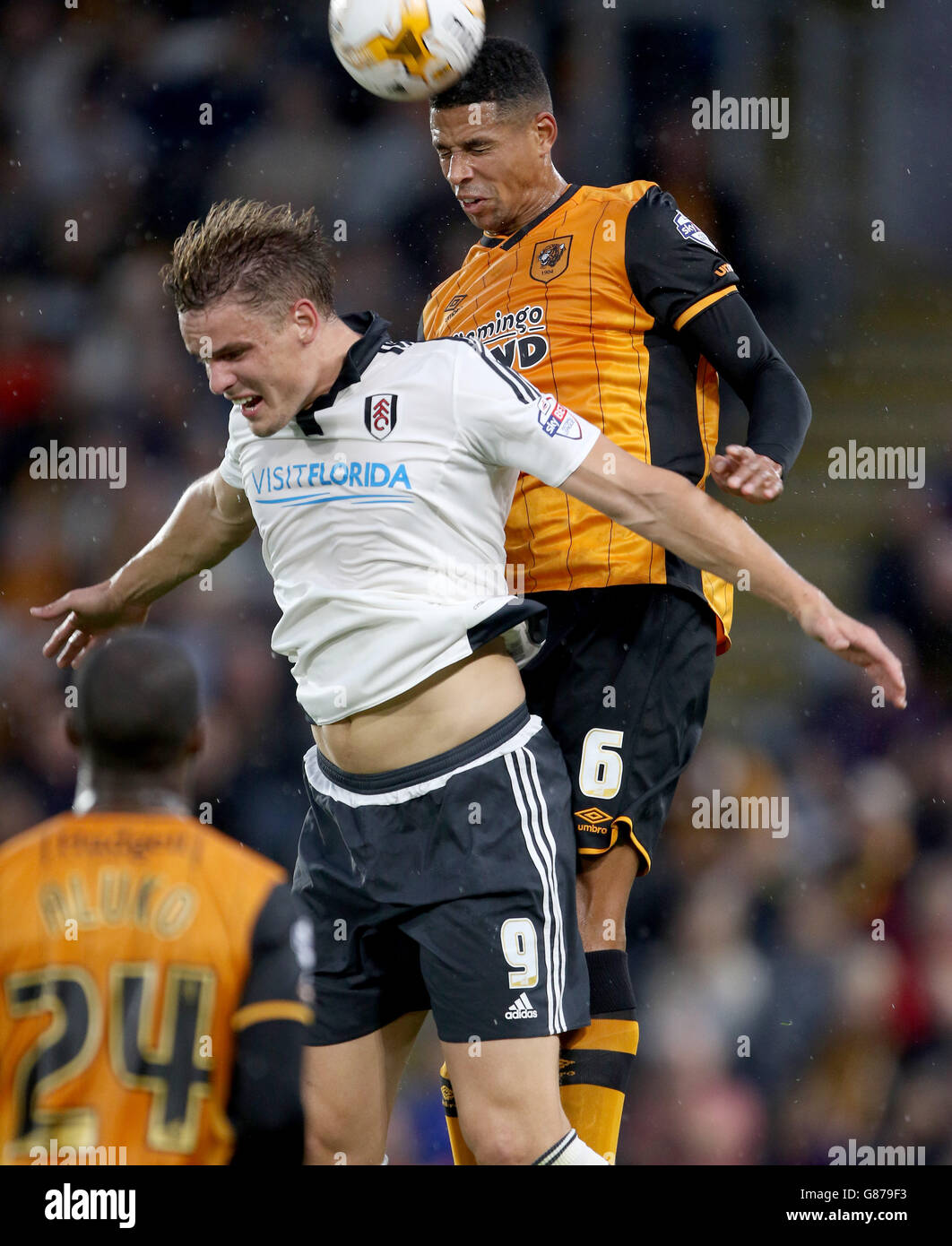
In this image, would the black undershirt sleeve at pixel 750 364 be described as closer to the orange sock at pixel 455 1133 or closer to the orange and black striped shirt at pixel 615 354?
the orange and black striped shirt at pixel 615 354

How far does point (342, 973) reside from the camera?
9.60 ft

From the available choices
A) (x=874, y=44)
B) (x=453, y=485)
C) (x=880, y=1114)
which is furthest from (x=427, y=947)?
(x=874, y=44)

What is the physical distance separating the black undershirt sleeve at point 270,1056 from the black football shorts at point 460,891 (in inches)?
26.6

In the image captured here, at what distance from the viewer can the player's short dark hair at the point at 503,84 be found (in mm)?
3320

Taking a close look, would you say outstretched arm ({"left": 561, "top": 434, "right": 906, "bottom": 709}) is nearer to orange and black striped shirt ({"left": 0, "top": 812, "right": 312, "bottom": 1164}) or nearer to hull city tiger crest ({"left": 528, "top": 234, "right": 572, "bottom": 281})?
hull city tiger crest ({"left": 528, "top": 234, "right": 572, "bottom": 281})

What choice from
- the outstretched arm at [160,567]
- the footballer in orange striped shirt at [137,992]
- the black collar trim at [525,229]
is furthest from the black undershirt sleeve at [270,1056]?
the black collar trim at [525,229]

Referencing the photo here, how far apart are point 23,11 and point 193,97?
1074mm

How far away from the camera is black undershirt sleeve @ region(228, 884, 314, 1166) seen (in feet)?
6.73

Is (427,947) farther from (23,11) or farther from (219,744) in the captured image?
(23,11)

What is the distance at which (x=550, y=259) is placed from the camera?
10.9 ft

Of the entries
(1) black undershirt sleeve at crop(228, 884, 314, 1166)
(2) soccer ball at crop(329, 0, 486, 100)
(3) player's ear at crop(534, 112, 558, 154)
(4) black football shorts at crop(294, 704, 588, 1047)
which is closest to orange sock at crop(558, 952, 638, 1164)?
(4) black football shorts at crop(294, 704, 588, 1047)

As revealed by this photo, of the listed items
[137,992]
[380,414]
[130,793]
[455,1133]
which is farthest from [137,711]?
[455,1133]

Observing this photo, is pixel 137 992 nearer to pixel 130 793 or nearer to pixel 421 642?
pixel 130 793

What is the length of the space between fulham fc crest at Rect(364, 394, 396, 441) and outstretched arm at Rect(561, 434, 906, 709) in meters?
0.34
